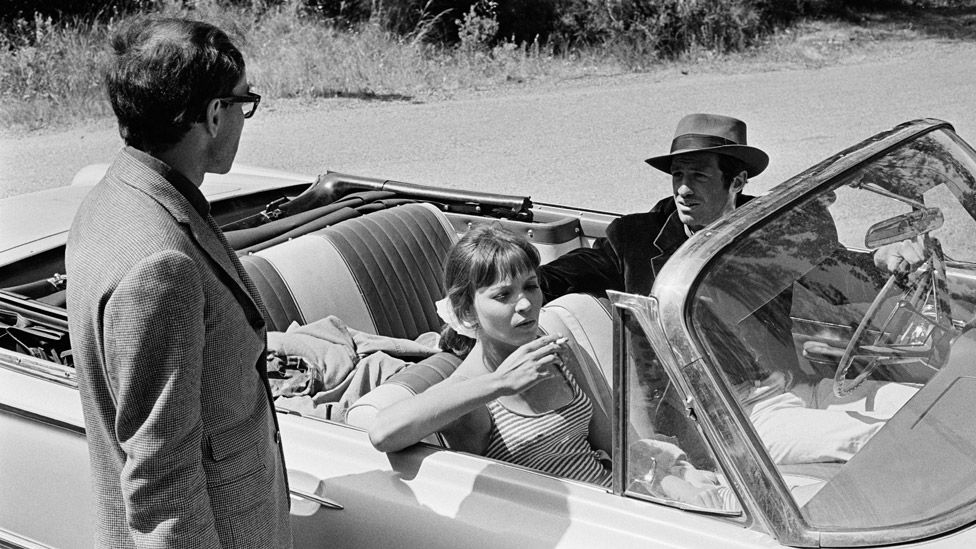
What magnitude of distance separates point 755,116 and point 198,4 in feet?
26.7

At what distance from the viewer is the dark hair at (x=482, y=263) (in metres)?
2.38

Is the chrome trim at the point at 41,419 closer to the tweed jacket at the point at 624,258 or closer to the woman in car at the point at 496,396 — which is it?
the woman in car at the point at 496,396

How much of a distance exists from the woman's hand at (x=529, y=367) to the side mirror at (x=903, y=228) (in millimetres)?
975

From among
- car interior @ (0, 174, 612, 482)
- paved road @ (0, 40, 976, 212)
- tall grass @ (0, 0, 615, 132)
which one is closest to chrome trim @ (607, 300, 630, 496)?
car interior @ (0, 174, 612, 482)

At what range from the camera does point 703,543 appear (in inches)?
69.1

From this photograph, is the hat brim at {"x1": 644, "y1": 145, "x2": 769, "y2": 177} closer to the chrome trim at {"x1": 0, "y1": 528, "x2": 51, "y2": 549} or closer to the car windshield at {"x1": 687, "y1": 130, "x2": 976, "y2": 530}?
the car windshield at {"x1": 687, "y1": 130, "x2": 976, "y2": 530}

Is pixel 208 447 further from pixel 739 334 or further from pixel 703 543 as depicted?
pixel 739 334

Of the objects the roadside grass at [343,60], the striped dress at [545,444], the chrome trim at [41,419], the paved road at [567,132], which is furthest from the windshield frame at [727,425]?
the roadside grass at [343,60]

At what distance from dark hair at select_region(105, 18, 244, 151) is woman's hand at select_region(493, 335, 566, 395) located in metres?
0.79

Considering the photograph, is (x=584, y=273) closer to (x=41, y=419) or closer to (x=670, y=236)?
(x=670, y=236)

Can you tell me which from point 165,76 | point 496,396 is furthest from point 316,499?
point 165,76

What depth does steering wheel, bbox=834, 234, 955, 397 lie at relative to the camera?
2207 mm

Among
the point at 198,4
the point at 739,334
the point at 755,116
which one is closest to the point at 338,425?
the point at 739,334

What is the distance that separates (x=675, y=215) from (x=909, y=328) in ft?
3.46
